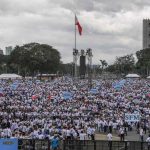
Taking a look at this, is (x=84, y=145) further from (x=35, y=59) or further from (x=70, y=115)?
(x=35, y=59)

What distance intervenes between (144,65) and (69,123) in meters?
131

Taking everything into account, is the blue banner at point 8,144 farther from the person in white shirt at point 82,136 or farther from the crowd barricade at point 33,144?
the person in white shirt at point 82,136

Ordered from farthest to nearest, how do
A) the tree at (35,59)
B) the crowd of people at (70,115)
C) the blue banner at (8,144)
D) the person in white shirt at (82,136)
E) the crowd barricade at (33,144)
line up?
the tree at (35,59)
the crowd of people at (70,115)
the person in white shirt at (82,136)
the crowd barricade at (33,144)
the blue banner at (8,144)

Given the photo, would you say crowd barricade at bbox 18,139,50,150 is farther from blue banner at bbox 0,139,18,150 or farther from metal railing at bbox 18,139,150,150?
blue banner at bbox 0,139,18,150

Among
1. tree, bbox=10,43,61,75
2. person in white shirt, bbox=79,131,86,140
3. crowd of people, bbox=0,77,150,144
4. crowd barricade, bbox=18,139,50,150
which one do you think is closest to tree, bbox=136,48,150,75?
tree, bbox=10,43,61,75

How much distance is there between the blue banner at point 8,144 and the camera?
Answer: 2447cm

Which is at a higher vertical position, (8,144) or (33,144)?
(8,144)

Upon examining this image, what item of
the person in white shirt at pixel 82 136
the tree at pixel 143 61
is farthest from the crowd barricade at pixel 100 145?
the tree at pixel 143 61

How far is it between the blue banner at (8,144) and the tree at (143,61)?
130 meters

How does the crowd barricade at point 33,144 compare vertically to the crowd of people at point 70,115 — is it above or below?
below

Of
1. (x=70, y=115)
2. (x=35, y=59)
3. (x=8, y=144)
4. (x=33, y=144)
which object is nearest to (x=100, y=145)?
(x=33, y=144)

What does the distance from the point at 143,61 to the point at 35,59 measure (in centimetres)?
3543

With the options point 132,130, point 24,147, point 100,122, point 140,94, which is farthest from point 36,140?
point 140,94

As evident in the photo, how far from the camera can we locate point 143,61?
560ft
